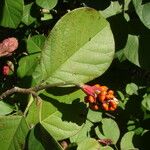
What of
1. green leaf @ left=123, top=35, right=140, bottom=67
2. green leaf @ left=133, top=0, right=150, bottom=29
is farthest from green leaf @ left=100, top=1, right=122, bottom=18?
green leaf @ left=133, top=0, right=150, bottom=29

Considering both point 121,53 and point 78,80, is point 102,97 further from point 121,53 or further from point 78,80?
point 121,53

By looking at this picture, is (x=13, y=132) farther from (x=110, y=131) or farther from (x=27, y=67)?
(x=110, y=131)

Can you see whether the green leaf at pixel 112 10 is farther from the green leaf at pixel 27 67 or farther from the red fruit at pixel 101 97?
the red fruit at pixel 101 97

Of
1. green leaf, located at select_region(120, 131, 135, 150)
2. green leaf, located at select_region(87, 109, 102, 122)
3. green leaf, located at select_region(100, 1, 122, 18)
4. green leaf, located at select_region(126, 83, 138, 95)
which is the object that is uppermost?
green leaf, located at select_region(100, 1, 122, 18)

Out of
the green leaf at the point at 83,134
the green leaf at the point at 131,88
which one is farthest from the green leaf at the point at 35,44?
the green leaf at the point at 131,88

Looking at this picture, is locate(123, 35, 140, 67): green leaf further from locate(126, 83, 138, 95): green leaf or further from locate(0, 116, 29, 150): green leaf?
locate(0, 116, 29, 150): green leaf

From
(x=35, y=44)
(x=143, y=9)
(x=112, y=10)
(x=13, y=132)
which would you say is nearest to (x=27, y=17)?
(x=35, y=44)
